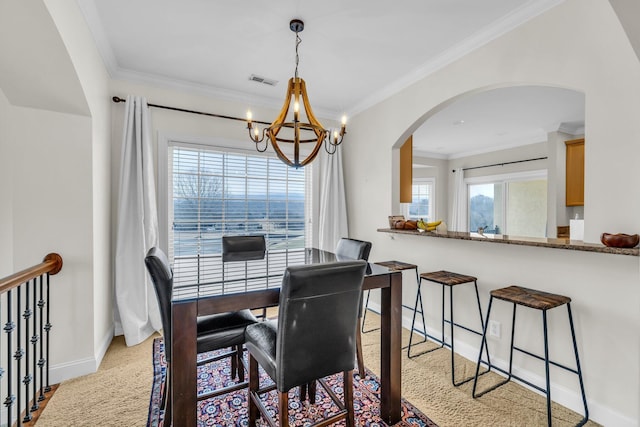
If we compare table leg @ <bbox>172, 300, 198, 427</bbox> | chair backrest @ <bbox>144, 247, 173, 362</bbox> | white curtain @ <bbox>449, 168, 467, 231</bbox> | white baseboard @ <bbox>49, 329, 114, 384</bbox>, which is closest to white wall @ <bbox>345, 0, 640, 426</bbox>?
table leg @ <bbox>172, 300, 198, 427</bbox>

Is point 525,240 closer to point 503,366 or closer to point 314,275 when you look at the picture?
point 503,366

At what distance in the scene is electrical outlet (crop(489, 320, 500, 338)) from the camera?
2391mm

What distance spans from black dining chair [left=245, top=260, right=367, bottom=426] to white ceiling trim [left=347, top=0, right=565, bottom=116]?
2097mm

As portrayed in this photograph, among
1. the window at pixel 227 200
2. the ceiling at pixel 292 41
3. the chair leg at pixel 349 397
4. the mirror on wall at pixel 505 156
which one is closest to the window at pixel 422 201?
the mirror on wall at pixel 505 156

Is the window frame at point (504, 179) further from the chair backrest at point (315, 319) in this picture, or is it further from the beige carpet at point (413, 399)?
the chair backrest at point (315, 319)

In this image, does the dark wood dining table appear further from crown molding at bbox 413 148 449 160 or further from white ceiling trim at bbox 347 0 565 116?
crown molding at bbox 413 148 449 160

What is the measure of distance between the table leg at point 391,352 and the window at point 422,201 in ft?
18.1

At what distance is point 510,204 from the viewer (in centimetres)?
606

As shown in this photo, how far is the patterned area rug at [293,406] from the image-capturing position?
183 cm

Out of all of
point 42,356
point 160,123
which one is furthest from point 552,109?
point 42,356

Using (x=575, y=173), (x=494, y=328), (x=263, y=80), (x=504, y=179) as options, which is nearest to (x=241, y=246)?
(x=263, y=80)

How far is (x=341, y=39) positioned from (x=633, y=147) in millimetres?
2022

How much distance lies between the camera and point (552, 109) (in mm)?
3988

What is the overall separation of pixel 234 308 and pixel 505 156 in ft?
20.5
